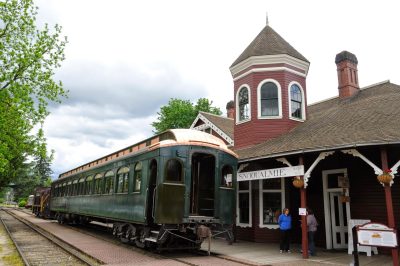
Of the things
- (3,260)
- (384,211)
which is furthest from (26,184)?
(384,211)

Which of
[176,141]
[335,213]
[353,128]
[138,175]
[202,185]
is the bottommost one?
[335,213]

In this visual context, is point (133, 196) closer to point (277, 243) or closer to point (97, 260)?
point (97, 260)

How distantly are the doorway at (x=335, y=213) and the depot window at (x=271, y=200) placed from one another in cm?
168

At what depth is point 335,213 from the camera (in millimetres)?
11469

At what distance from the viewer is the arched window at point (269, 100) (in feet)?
48.8

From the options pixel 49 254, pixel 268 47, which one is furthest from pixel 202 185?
pixel 268 47

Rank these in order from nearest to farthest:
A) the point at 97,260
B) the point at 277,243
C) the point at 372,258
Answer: the point at 97,260, the point at 372,258, the point at 277,243

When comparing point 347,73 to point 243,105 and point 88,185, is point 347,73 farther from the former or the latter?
point 88,185

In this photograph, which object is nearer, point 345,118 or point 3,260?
point 3,260

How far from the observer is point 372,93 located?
14.9m

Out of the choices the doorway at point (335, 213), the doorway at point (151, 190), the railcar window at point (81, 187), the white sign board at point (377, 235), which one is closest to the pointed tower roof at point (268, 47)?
the doorway at point (335, 213)

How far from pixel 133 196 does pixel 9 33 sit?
1205 cm

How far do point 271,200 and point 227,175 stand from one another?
3.21m

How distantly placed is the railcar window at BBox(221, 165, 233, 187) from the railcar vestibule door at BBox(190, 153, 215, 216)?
35 cm
